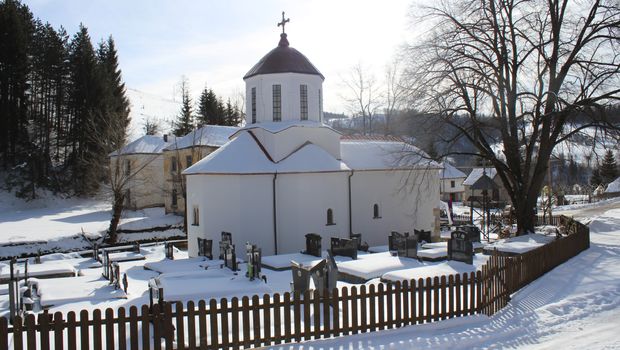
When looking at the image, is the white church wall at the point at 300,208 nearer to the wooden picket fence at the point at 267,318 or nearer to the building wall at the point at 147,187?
the wooden picket fence at the point at 267,318

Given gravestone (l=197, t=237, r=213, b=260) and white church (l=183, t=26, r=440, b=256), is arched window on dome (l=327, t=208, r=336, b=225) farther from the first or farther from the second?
gravestone (l=197, t=237, r=213, b=260)

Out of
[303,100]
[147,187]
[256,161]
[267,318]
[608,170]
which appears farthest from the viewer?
[608,170]

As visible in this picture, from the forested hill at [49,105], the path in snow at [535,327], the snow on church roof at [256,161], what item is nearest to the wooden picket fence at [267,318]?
the path in snow at [535,327]

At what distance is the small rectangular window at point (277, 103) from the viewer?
25.5 meters

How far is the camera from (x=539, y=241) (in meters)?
19.0

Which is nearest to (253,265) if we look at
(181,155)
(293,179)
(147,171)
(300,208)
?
(300,208)

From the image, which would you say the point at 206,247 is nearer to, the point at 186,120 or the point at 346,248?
the point at 346,248

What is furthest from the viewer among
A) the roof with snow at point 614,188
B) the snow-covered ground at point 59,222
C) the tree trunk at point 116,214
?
the roof with snow at point 614,188

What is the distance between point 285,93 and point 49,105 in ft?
129

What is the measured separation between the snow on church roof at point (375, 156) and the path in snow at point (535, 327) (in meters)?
13.1

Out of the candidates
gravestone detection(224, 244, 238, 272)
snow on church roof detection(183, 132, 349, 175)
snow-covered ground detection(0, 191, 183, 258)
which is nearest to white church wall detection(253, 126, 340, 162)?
snow on church roof detection(183, 132, 349, 175)

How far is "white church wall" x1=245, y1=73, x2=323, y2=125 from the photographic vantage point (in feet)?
83.1

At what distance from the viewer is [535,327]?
9.22 metres

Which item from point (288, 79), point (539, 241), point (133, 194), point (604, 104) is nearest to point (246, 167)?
point (288, 79)
